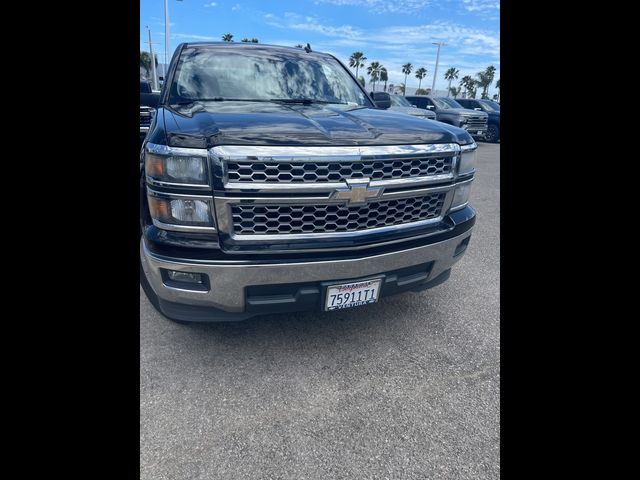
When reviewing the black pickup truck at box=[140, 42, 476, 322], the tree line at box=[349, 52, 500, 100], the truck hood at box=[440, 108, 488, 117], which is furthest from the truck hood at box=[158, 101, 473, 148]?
the tree line at box=[349, 52, 500, 100]

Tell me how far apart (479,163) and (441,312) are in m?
10.0

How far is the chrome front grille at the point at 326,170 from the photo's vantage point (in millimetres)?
1752

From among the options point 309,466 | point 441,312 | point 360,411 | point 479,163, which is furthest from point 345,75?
point 479,163

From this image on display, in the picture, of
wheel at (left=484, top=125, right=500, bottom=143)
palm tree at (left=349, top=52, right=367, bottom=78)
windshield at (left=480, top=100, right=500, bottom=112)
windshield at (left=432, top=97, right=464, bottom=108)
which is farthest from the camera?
palm tree at (left=349, top=52, right=367, bottom=78)

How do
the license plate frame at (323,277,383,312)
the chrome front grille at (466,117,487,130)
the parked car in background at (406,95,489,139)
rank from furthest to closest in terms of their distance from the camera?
1. the chrome front grille at (466,117,487,130)
2. the parked car in background at (406,95,489,139)
3. the license plate frame at (323,277,383,312)

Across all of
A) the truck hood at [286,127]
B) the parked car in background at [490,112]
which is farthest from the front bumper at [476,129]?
the truck hood at [286,127]

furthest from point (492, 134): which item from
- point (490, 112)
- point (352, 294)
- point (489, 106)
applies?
point (352, 294)

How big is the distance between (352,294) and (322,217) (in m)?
0.50

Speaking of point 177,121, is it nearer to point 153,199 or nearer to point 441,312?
point 153,199

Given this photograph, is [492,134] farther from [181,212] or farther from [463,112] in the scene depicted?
[181,212]

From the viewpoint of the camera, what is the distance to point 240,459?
171 centimetres

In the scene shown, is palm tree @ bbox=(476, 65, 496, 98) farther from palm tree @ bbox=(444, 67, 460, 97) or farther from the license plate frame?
the license plate frame

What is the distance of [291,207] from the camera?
6.18 feet

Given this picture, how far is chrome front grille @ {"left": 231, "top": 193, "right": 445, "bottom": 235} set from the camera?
184 cm
